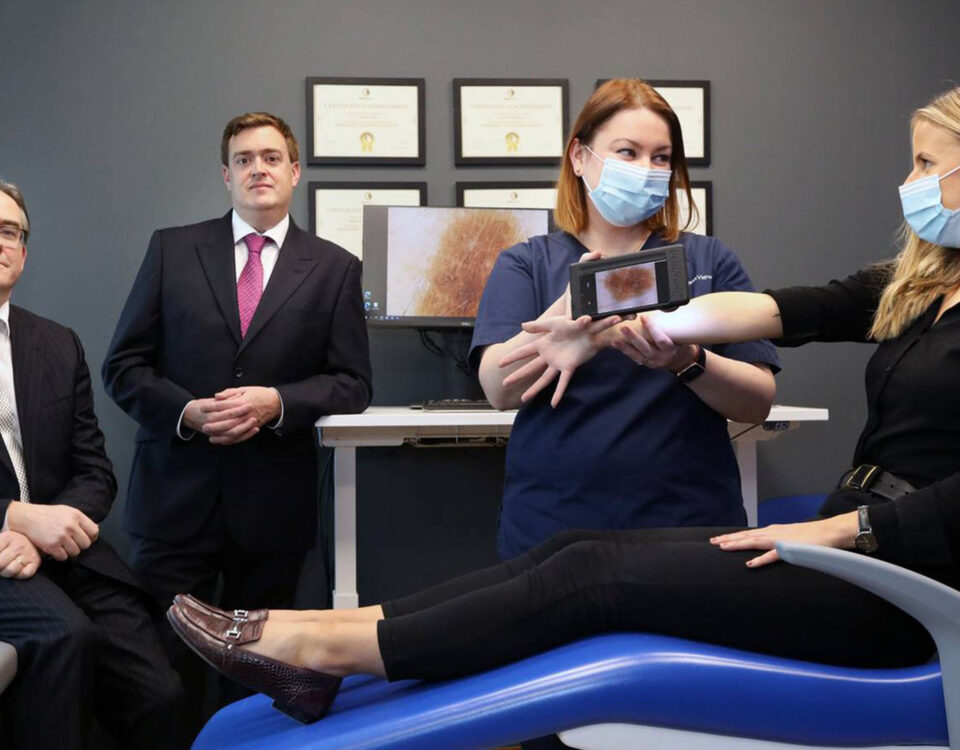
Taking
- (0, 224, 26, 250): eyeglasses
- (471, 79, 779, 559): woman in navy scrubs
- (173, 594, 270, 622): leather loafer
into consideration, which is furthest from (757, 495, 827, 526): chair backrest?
(0, 224, 26, 250): eyeglasses

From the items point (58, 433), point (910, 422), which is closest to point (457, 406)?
point (58, 433)

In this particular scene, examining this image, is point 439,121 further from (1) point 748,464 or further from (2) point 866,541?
(2) point 866,541

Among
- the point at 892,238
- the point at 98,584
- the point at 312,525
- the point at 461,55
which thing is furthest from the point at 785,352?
the point at 98,584

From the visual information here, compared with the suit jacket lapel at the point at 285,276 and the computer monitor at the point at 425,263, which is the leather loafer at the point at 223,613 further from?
the computer monitor at the point at 425,263

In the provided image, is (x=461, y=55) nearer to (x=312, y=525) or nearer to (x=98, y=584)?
(x=312, y=525)

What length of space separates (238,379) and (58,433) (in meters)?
0.45

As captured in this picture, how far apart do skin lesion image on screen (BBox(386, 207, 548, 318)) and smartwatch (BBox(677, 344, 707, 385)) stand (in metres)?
1.39

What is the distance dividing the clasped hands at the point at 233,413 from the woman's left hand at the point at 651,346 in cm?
109

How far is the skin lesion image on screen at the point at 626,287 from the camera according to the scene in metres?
1.34

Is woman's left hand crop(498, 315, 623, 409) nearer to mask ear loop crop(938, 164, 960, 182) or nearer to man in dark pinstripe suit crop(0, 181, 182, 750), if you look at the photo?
mask ear loop crop(938, 164, 960, 182)

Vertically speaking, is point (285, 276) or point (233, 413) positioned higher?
point (285, 276)

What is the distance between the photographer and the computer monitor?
2791 mm

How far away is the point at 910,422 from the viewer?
1.27 m

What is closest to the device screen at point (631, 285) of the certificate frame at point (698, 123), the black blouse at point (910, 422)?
the black blouse at point (910, 422)
